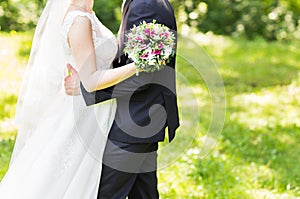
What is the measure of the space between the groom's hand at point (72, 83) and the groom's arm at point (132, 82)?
0.25ft

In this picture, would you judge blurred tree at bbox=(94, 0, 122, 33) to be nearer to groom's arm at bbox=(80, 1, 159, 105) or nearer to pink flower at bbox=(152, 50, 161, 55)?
groom's arm at bbox=(80, 1, 159, 105)

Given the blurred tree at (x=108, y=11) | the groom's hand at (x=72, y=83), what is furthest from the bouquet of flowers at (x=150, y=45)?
the blurred tree at (x=108, y=11)

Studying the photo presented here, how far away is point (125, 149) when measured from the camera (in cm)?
296

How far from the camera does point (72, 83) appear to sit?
10.1ft

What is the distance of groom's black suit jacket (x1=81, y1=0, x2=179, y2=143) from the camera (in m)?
2.88

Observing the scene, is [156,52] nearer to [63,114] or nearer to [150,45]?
[150,45]

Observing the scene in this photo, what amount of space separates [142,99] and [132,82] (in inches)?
4.9

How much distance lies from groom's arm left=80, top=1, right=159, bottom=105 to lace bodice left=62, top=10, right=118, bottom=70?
0.14m

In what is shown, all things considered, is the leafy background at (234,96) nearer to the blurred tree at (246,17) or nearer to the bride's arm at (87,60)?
the blurred tree at (246,17)

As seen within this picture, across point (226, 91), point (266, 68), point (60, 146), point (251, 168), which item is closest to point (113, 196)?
point (60, 146)

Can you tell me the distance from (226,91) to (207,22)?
5972mm

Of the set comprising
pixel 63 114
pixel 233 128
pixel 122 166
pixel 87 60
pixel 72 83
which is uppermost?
pixel 87 60

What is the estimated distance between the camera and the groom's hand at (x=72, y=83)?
3.06m

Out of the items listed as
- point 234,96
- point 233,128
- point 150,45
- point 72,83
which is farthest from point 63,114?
point 234,96
